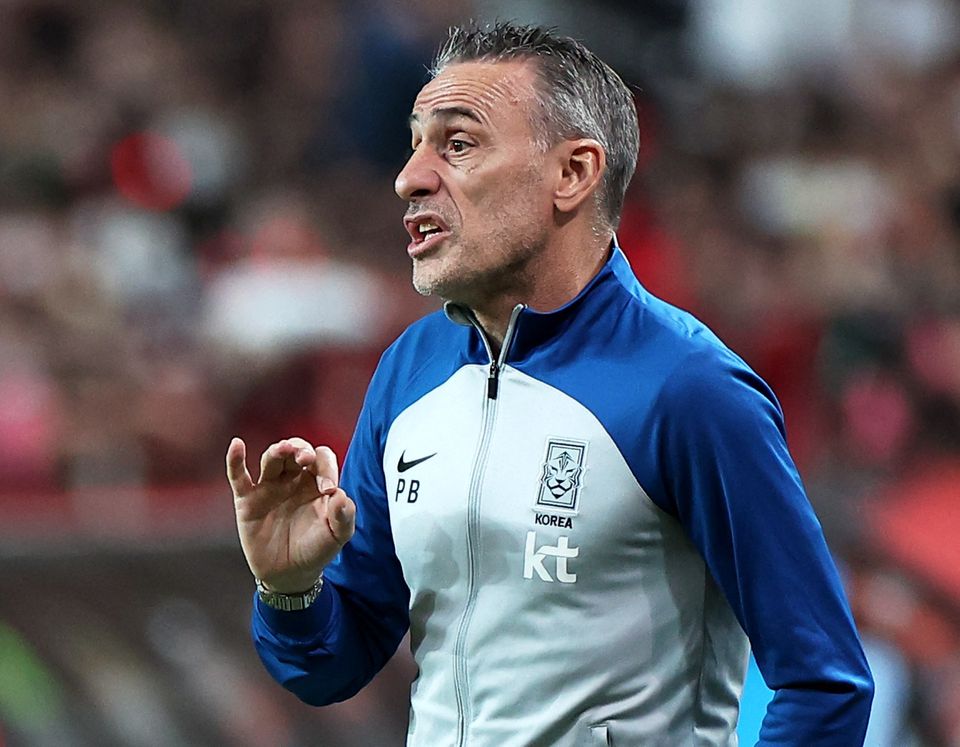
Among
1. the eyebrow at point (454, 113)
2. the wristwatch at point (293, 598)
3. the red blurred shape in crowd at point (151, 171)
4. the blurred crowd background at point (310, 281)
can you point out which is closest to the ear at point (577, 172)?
the eyebrow at point (454, 113)

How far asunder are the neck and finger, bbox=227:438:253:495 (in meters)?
0.35

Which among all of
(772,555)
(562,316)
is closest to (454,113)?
(562,316)

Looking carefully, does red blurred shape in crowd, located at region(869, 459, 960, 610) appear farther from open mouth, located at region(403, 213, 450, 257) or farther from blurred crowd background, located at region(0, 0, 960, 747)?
open mouth, located at region(403, 213, 450, 257)

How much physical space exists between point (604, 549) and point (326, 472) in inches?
14.4

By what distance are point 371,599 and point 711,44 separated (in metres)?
5.87

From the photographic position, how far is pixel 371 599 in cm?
232

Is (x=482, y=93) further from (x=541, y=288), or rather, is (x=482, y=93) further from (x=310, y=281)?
(x=310, y=281)

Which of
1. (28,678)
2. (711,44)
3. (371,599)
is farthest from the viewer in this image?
(711,44)

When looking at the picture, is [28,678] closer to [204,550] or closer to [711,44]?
[204,550]

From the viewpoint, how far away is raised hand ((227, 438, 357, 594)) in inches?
83.8

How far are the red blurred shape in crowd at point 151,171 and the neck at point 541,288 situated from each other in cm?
448

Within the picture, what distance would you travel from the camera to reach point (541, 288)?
2.19 m

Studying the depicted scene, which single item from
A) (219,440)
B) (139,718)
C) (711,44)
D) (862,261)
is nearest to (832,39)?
(711,44)

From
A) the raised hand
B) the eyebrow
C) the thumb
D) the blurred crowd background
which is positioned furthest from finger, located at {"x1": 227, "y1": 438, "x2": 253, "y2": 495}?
the blurred crowd background
